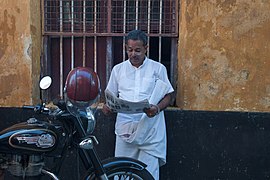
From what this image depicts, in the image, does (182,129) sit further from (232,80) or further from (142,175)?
(142,175)

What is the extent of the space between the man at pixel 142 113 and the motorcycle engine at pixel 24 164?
758mm

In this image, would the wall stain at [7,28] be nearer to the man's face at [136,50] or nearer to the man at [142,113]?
the man at [142,113]

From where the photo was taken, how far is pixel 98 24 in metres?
4.24

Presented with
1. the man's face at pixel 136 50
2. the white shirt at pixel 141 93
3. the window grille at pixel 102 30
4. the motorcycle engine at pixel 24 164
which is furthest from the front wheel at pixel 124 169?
the window grille at pixel 102 30

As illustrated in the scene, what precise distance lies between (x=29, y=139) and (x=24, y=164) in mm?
217

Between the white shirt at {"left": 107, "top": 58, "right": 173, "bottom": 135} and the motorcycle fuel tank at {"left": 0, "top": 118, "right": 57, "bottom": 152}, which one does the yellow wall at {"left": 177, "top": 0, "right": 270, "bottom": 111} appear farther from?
the motorcycle fuel tank at {"left": 0, "top": 118, "right": 57, "bottom": 152}

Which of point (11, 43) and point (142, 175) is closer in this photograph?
point (142, 175)

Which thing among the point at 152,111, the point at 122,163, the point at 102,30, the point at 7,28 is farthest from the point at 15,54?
the point at 122,163

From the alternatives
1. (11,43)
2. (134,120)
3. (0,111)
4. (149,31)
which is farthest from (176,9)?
(0,111)

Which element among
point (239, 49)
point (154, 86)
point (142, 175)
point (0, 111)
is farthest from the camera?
point (0, 111)

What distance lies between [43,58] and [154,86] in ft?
4.64

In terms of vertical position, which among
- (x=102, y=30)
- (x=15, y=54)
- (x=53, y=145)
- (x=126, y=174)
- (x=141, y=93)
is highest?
(x=102, y=30)

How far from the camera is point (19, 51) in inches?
163

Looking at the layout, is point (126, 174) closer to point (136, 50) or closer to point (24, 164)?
point (24, 164)
